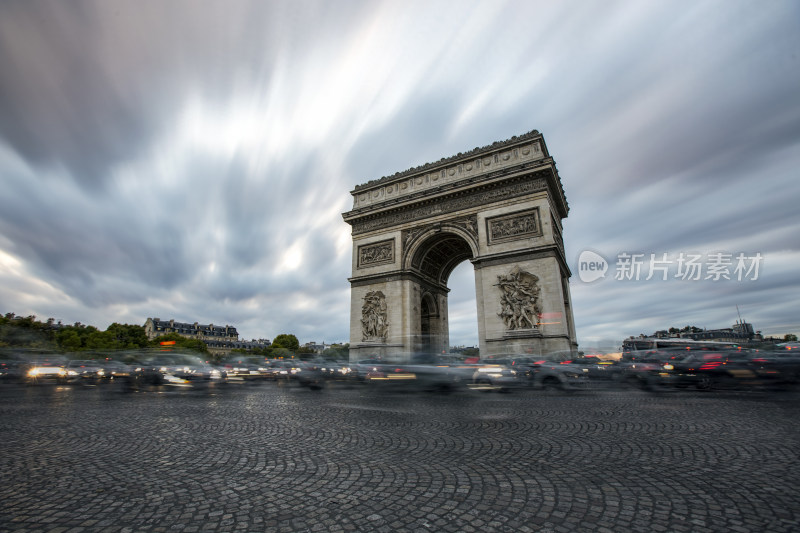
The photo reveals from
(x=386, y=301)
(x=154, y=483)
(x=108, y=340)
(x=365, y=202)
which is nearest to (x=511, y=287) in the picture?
(x=386, y=301)

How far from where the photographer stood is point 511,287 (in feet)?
73.4

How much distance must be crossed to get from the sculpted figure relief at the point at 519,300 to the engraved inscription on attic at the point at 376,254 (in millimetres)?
8768

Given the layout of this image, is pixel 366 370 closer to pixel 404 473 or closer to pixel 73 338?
pixel 404 473

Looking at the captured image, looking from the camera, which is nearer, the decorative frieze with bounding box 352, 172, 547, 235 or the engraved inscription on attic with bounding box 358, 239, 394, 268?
the decorative frieze with bounding box 352, 172, 547, 235

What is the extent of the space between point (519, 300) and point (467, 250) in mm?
9280

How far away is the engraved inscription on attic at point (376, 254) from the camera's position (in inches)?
1089

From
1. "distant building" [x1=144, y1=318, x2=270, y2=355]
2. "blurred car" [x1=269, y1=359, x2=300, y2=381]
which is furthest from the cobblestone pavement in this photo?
"distant building" [x1=144, y1=318, x2=270, y2=355]

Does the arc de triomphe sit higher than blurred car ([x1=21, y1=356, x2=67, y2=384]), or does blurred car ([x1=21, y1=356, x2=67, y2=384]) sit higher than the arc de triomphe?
the arc de triomphe

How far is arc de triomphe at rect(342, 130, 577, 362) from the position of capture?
21797 millimetres

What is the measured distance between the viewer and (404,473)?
Answer: 3814mm

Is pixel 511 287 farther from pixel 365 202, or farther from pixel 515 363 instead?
pixel 365 202

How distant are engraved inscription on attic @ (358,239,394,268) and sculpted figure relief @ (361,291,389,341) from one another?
2528 mm

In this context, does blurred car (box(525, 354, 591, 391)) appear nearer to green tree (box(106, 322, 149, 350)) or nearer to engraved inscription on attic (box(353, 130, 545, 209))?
engraved inscription on attic (box(353, 130, 545, 209))

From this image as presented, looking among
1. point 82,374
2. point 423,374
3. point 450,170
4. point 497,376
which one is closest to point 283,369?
point 82,374
